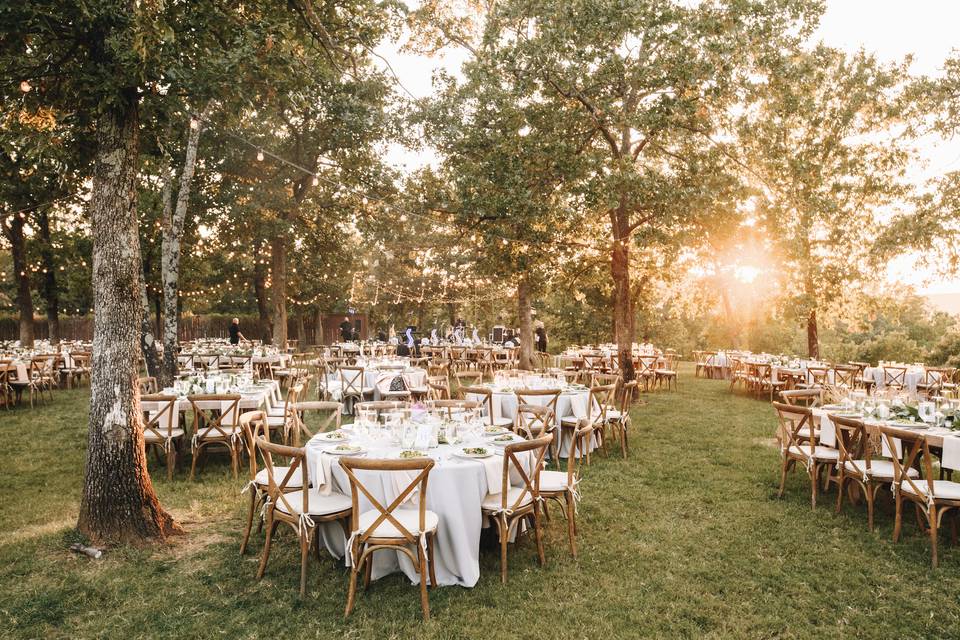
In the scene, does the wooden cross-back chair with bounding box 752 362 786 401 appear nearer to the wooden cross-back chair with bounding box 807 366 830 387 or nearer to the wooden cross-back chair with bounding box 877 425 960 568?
the wooden cross-back chair with bounding box 807 366 830 387

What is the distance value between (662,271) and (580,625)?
1142 centimetres

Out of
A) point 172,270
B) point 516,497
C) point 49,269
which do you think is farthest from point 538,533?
point 49,269

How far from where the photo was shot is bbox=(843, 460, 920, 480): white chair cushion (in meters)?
4.94

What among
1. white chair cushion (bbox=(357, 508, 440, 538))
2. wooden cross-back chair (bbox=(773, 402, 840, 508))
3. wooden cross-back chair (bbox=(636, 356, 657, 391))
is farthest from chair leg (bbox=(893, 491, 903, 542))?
wooden cross-back chair (bbox=(636, 356, 657, 391))

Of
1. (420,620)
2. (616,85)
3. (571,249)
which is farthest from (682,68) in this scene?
(420,620)

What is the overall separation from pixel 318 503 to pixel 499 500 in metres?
1.29

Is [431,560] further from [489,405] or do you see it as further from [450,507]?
[489,405]

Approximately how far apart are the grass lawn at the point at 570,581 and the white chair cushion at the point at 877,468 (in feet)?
1.59

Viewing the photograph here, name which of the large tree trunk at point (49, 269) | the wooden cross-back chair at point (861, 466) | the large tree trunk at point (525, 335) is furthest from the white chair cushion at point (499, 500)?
the large tree trunk at point (49, 269)

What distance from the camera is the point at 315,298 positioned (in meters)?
33.8

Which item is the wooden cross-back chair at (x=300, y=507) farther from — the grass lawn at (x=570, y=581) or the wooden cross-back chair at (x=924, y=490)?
the wooden cross-back chair at (x=924, y=490)

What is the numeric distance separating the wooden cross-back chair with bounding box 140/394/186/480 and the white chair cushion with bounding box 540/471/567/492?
4.28m

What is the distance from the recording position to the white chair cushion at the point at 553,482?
4474mm

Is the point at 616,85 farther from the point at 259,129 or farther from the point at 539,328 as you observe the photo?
the point at 259,129
